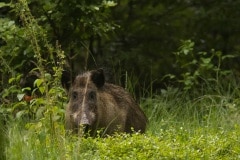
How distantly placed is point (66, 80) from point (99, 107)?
0.58 m

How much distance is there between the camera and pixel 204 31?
15.2m

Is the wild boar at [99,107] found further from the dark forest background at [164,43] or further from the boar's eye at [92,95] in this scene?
the dark forest background at [164,43]

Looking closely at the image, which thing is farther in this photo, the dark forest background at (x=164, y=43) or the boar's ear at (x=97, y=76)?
the dark forest background at (x=164, y=43)

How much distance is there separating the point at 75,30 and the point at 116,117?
7.09 ft

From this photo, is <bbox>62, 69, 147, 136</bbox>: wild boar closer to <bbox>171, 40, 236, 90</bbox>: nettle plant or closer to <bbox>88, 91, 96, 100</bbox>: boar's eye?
<bbox>88, 91, 96, 100</bbox>: boar's eye

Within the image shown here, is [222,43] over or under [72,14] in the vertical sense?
under

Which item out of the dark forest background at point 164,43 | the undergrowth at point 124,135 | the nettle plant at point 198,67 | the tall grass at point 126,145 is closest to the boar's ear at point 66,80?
the undergrowth at point 124,135

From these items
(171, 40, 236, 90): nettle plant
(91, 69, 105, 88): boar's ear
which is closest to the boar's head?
(91, 69, 105, 88): boar's ear

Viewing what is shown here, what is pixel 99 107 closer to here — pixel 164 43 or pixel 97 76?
pixel 97 76

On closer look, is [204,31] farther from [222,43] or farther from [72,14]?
[72,14]

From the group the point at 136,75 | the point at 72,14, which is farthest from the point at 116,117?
the point at 136,75

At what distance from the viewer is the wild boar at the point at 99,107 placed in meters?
10.1

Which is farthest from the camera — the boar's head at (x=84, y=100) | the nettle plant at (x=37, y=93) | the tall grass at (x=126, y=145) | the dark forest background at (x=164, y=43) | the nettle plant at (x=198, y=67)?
the dark forest background at (x=164, y=43)

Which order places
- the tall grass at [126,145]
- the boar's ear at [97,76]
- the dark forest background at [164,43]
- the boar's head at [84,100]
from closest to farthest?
1. the tall grass at [126,145]
2. the boar's head at [84,100]
3. the boar's ear at [97,76]
4. the dark forest background at [164,43]
